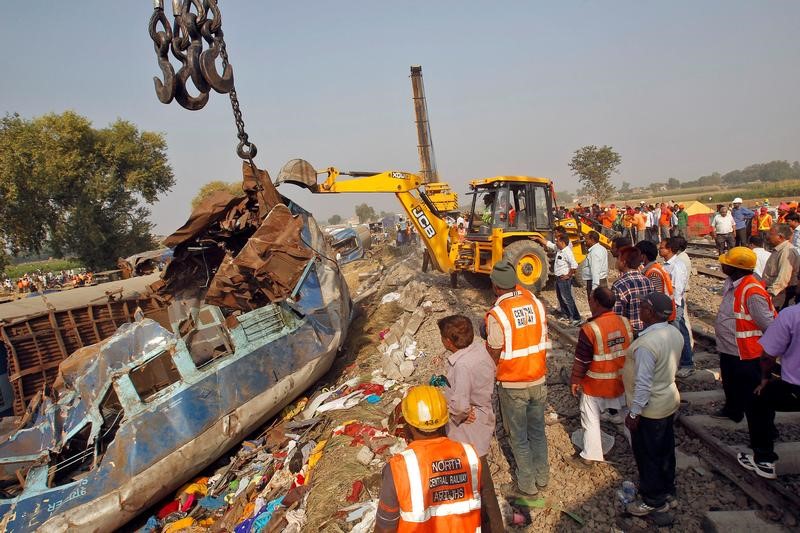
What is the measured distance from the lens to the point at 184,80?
14.0ft

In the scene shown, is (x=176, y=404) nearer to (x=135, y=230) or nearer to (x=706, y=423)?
(x=706, y=423)

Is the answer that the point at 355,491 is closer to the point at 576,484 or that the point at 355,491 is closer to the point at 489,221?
the point at 576,484

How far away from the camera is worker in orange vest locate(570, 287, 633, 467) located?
325cm

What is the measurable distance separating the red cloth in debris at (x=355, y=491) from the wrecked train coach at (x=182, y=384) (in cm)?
191

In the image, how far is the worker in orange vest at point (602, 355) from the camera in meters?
3.25

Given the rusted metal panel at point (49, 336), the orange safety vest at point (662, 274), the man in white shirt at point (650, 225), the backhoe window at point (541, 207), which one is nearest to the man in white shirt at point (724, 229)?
the man in white shirt at point (650, 225)

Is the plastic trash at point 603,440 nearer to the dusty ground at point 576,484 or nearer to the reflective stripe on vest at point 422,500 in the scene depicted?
the dusty ground at point 576,484

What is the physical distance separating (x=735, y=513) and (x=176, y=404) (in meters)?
4.98

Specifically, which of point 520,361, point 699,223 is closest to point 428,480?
point 520,361

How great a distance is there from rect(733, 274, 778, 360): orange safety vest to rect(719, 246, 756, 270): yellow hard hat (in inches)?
5.4

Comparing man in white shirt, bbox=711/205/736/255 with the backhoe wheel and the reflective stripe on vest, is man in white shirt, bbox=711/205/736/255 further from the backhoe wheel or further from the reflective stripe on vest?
the reflective stripe on vest

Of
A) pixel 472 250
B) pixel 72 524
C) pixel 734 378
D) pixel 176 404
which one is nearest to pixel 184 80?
pixel 176 404

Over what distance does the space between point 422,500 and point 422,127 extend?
21.1 meters

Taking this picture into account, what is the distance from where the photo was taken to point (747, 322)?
3.40 meters
